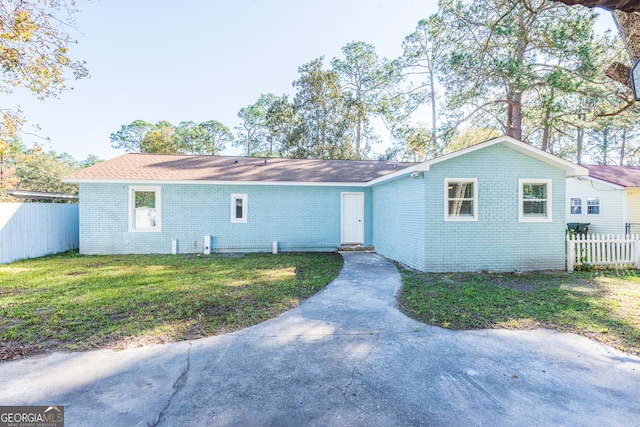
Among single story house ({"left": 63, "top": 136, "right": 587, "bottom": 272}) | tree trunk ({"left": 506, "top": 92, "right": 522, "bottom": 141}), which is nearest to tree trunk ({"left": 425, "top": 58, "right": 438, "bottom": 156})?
single story house ({"left": 63, "top": 136, "right": 587, "bottom": 272})

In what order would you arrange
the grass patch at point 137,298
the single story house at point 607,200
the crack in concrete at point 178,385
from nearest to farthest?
the crack in concrete at point 178,385
the grass patch at point 137,298
the single story house at point 607,200

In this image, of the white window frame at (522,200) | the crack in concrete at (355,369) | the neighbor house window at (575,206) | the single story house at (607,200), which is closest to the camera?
the crack in concrete at (355,369)

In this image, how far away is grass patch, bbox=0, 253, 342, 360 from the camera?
13.2 feet

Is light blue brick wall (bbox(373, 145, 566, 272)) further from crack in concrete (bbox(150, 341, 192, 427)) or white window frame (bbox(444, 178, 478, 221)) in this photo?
crack in concrete (bbox(150, 341, 192, 427))

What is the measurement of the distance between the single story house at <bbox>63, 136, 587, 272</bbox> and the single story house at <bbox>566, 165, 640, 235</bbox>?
8.13m

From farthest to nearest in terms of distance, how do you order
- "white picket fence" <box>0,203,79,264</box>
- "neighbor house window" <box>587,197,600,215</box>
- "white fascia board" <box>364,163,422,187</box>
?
"neighbor house window" <box>587,197,600,215</box> < "white picket fence" <box>0,203,79,264</box> < "white fascia board" <box>364,163,422,187</box>

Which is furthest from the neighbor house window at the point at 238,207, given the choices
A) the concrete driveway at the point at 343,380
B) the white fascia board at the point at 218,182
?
the concrete driveway at the point at 343,380

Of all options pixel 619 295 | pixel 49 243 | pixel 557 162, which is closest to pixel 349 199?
pixel 557 162

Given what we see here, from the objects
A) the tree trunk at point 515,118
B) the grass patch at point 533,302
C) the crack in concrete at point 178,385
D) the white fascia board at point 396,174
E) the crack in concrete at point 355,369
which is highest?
the tree trunk at point 515,118

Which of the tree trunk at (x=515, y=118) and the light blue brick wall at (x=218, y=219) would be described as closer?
the light blue brick wall at (x=218, y=219)

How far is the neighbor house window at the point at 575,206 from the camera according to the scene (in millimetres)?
16094

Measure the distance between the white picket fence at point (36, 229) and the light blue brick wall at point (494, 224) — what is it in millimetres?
12450

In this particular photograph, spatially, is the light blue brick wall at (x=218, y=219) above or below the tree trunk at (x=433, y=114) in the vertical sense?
below

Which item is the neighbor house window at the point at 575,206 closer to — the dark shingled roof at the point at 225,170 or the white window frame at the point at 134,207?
the dark shingled roof at the point at 225,170
